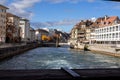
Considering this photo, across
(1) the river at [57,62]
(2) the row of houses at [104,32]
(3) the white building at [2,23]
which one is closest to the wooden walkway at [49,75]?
(1) the river at [57,62]

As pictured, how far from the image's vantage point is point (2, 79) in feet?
15.0

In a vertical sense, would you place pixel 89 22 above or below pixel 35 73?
above

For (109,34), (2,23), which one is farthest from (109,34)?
(2,23)

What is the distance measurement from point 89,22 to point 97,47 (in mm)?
63489

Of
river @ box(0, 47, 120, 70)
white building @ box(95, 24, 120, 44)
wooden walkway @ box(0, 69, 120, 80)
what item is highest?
white building @ box(95, 24, 120, 44)

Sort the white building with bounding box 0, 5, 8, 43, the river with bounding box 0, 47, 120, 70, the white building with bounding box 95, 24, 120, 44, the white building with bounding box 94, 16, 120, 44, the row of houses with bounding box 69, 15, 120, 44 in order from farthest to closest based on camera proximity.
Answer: the white building with bounding box 0, 5, 8, 43 → the row of houses with bounding box 69, 15, 120, 44 → the white building with bounding box 94, 16, 120, 44 → the white building with bounding box 95, 24, 120, 44 → the river with bounding box 0, 47, 120, 70

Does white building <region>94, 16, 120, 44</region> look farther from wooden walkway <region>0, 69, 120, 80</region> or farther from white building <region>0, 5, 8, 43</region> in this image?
wooden walkway <region>0, 69, 120, 80</region>

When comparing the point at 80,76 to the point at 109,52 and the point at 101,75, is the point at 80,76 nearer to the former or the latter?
the point at 101,75

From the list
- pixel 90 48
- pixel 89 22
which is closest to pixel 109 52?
pixel 90 48

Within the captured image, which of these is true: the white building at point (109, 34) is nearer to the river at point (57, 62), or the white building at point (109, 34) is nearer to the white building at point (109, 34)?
the white building at point (109, 34)

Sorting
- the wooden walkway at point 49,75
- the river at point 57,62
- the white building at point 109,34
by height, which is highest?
the white building at point 109,34

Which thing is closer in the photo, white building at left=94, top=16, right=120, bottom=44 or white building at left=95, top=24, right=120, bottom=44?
white building at left=95, top=24, right=120, bottom=44

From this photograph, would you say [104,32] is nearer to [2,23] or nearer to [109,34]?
[109,34]

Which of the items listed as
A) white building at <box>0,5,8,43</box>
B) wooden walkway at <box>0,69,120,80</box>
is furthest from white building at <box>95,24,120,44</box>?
wooden walkway at <box>0,69,120,80</box>
